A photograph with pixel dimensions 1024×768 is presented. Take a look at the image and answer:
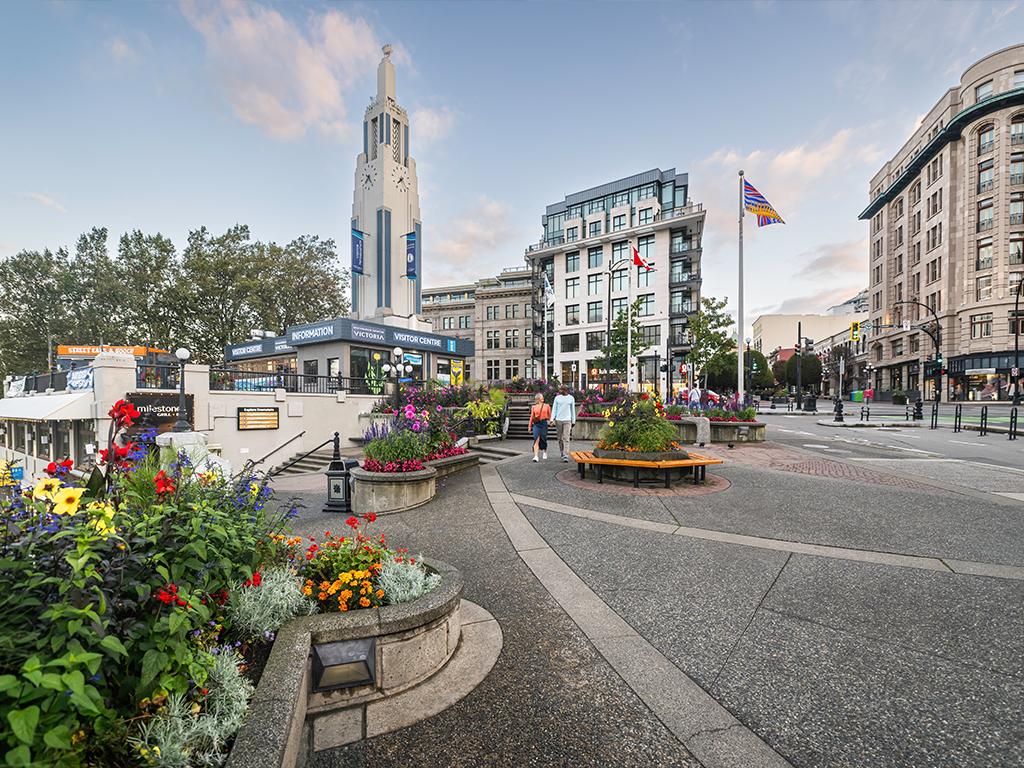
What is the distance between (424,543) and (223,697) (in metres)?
3.98

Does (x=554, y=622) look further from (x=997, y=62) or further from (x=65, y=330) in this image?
(x=997, y=62)

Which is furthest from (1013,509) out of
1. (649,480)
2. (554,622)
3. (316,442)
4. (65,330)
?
(65,330)

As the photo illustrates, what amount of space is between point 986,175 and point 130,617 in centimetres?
6996

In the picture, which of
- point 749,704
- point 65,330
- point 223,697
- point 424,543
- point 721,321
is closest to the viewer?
point 223,697

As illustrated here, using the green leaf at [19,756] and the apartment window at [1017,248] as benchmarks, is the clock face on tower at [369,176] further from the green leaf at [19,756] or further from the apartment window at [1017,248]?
the apartment window at [1017,248]

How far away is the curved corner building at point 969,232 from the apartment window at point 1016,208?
7cm

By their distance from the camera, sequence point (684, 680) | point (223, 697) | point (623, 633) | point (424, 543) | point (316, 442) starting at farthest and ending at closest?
point (316, 442)
point (424, 543)
point (623, 633)
point (684, 680)
point (223, 697)

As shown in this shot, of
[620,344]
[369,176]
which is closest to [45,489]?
[369,176]

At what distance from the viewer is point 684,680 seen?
326cm

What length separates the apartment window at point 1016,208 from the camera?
142 feet

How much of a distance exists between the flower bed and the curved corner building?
50.8 metres

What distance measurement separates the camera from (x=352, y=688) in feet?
10.3

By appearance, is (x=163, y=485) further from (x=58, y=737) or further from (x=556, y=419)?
(x=556, y=419)

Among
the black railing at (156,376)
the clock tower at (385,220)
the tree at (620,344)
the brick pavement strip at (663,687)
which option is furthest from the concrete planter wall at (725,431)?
the clock tower at (385,220)
